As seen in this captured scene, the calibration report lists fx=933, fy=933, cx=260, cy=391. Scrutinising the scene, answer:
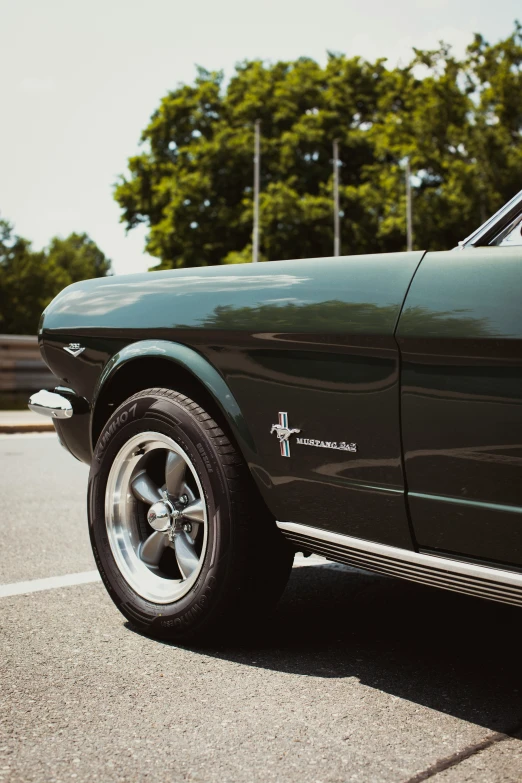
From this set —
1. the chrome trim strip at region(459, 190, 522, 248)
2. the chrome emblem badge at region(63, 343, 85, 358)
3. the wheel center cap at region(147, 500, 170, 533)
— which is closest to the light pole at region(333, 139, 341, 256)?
the chrome emblem badge at region(63, 343, 85, 358)

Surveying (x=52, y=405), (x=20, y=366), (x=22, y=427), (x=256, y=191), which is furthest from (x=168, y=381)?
(x=256, y=191)

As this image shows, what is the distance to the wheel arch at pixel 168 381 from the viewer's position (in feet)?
9.66

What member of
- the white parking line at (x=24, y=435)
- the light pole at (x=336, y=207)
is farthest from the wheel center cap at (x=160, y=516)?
the light pole at (x=336, y=207)

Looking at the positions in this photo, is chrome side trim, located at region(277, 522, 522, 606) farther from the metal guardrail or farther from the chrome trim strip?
the metal guardrail

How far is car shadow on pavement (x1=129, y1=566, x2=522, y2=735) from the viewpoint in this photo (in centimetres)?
277

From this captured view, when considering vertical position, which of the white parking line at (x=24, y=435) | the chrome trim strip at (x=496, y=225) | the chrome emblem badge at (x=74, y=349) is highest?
the chrome trim strip at (x=496, y=225)

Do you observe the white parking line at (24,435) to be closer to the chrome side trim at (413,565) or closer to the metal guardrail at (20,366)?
the metal guardrail at (20,366)

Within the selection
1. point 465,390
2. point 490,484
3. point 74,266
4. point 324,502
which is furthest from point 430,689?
point 74,266

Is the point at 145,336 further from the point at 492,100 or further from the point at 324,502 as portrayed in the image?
the point at 492,100

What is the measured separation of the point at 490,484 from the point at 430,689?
0.83 metres

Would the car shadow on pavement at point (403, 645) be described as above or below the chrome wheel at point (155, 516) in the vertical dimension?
below

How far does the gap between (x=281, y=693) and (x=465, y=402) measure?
1.05 m

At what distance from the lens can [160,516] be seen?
3211mm

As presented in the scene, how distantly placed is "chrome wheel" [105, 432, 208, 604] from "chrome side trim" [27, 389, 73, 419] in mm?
408
